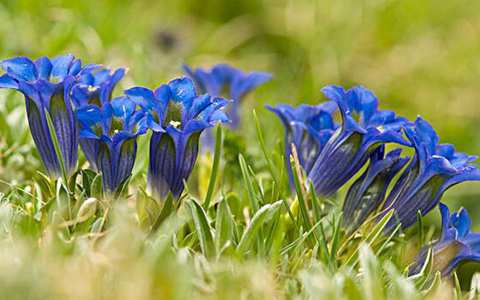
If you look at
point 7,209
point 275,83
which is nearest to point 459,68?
point 275,83

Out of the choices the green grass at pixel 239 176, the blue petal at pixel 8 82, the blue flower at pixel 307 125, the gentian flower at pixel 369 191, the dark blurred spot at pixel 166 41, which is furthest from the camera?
the dark blurred spot at pixel 166 41

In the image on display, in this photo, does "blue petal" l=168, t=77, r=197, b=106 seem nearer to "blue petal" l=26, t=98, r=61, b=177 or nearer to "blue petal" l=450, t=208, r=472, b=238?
"blue petal" l=26, t=98, r=61, b=177

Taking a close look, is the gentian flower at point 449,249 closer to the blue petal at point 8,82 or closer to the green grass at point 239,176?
the green grass at point 239,176

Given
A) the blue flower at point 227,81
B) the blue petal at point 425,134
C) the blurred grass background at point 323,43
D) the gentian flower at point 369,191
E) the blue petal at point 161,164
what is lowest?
the blue petal at point 161,164

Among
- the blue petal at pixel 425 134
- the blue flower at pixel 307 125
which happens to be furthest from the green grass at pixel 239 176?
the blue petal at pixel 425 134

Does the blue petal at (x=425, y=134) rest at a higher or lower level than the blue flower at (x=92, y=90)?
higher

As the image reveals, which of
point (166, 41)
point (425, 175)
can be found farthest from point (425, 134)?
point (166, 41)

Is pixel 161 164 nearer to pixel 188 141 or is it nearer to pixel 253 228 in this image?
pixel 188 141
